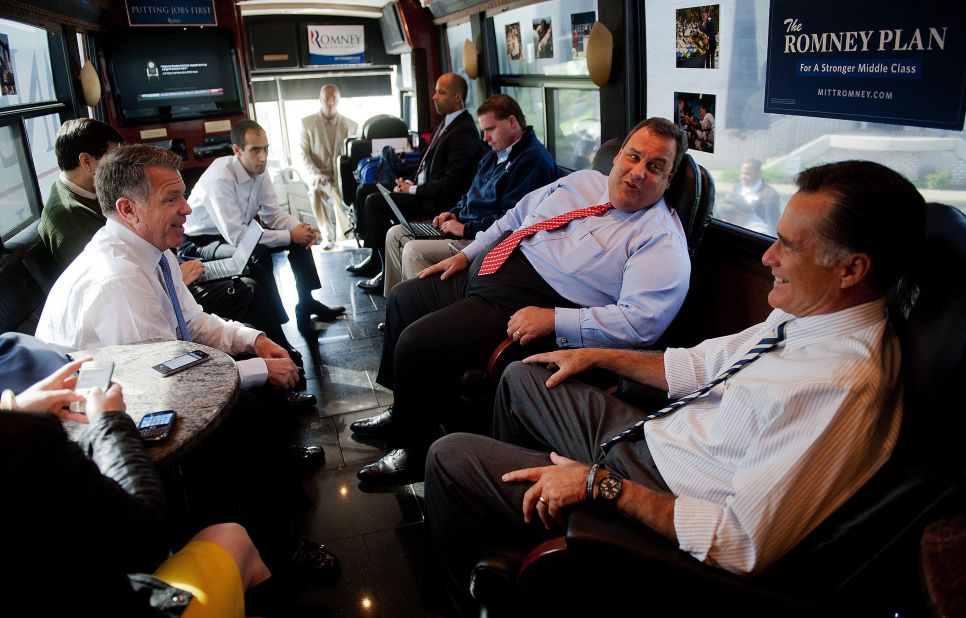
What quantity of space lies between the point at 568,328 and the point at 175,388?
129cm

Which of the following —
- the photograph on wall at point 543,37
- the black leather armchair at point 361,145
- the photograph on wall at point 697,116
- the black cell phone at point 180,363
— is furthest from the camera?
the black leather armchair at point 361,145

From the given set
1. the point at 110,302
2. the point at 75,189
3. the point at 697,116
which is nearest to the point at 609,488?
the point at 110,302

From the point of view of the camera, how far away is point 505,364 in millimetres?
2322

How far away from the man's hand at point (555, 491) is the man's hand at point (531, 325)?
2.48 feet

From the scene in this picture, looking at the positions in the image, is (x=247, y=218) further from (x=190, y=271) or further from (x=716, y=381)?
(x=716, y=381)

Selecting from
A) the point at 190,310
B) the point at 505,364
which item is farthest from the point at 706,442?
the point at 190,310

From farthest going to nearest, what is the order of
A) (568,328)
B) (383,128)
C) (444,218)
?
(383,128), (444,218), (568,328)

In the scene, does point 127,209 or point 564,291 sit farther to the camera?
point 564,291

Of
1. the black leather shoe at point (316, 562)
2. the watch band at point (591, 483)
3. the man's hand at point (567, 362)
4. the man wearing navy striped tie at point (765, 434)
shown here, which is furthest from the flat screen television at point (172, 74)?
the watch band at point (591, 483)

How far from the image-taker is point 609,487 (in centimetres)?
144

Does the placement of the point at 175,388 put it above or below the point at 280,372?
above

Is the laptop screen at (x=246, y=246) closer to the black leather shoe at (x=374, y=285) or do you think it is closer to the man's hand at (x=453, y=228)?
the man's hand at (x=453, y=228)

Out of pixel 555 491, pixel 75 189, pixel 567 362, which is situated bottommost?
pixel 555 491

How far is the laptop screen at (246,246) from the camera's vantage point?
3377 millimetres
